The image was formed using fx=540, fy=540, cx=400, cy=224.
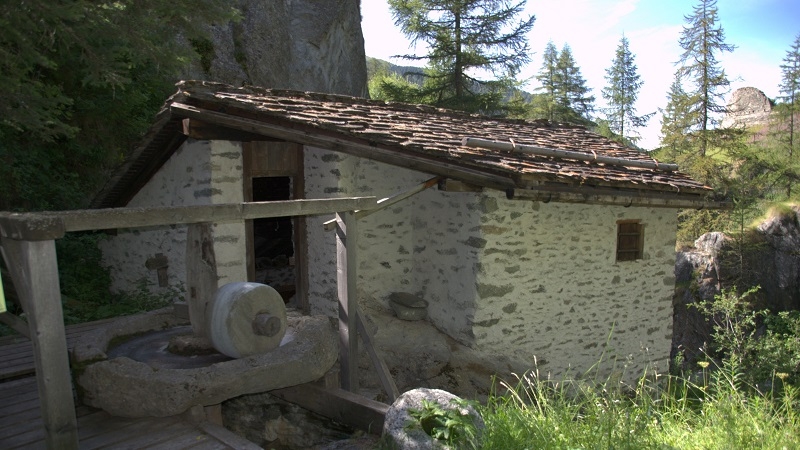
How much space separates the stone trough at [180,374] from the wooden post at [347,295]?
38 cm

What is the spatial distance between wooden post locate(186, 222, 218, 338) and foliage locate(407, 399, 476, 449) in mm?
1901

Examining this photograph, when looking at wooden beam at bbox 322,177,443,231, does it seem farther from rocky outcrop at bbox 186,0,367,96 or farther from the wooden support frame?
rocky outcrop at bbox 186,0,367,96

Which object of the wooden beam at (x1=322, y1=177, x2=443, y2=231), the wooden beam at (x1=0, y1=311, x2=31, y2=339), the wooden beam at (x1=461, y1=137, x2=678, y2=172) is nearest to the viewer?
the wooden beam at (x1=0, y1=311, x2=31, y2=339)

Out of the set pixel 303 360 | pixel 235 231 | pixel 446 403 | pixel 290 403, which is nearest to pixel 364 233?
pixel 235 231

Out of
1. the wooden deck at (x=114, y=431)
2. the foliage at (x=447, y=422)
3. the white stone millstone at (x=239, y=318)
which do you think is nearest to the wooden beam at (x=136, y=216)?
the white stone millstone at (x=239, y=318)

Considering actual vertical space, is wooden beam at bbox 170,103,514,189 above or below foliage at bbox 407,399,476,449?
Answer: above

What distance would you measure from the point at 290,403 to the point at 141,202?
4.99m

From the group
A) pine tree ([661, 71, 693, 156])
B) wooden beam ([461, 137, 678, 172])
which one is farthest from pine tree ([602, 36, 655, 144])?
wooden beam ([461, 137, 678, 172])

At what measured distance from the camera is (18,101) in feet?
20.6

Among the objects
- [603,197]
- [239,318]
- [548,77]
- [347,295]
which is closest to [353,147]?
[347,295]

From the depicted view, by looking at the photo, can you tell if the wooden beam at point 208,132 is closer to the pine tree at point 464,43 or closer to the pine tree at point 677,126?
the pine tree at point 464,43

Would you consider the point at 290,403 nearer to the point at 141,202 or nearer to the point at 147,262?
the point at 147,262

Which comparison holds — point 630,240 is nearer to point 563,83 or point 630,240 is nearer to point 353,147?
point 353,147

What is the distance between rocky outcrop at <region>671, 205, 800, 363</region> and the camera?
15.8m
